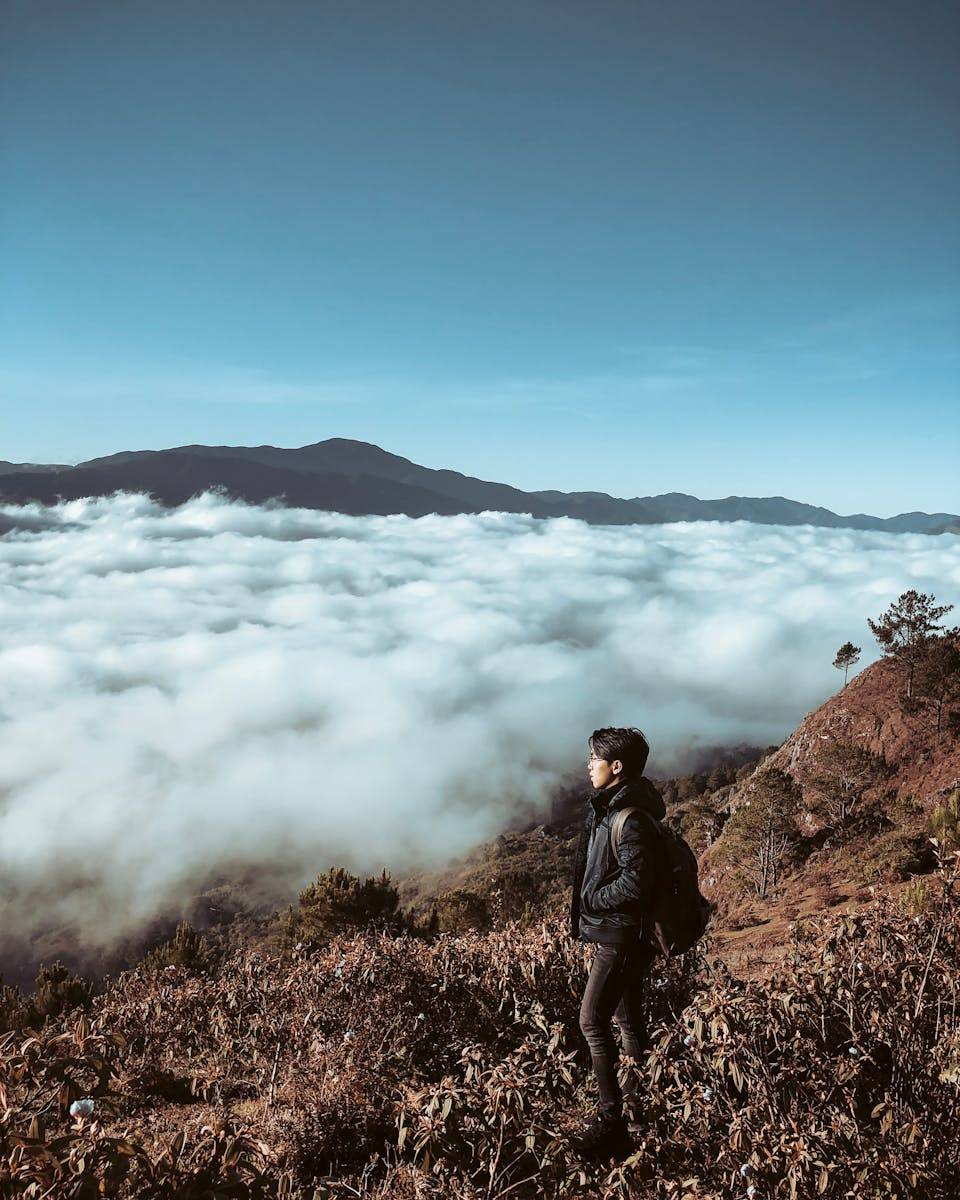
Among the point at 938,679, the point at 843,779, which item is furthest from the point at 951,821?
the point at 938,679

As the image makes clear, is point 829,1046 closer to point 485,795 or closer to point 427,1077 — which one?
point 427,1077

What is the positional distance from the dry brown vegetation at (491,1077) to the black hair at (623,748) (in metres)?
1.10

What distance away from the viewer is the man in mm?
3256

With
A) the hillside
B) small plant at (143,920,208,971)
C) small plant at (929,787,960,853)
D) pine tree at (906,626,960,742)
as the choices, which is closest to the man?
the hillside

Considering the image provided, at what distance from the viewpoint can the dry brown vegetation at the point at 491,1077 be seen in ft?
7.57

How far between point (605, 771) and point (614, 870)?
463 millimetres

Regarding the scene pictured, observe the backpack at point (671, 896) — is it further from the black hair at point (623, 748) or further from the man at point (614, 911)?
the black hair at point (623, 748)

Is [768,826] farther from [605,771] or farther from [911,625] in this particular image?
[605,771]

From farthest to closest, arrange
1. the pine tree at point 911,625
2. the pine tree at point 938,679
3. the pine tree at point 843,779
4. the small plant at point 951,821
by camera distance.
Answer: the pine tree at point 911,625, the pine tree at point 938,679, the pine tree at point 843,779, the small plant at point 951,821

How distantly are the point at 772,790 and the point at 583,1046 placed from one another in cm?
2541

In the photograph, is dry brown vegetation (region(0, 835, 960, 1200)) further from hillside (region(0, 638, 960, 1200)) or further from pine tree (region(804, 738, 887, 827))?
pine tree (region(804, 738, 887, 827))

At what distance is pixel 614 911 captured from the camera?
3.34 meters

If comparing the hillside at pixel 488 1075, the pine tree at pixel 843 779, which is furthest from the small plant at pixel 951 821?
the pine tree at pixel 843 779

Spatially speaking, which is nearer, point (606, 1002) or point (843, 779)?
point (606, 1002)
